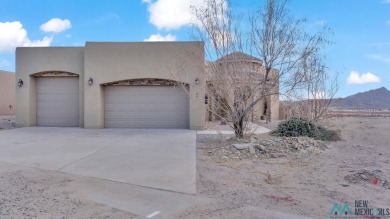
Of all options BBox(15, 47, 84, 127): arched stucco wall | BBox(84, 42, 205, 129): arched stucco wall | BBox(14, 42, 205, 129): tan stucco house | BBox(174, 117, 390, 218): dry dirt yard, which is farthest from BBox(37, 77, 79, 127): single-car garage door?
BBox(174, 117, 390, 218): dry dirt yard

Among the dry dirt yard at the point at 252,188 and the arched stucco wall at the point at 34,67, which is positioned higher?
the arched stucco wall at the point at 34,67

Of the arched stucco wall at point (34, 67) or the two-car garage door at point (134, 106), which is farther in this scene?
the arched stucco wall at point (34, 67)

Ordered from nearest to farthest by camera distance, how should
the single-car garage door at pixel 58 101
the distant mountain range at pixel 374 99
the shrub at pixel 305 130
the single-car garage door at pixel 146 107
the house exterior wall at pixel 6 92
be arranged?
the shrub at pixel 305 130 → the single-car garage door at pixel 146 107 → the single-car garage door at pixel 58 101 → the house exterior wall at pixel 6 92 → the distant mountain range at pixel 374 99

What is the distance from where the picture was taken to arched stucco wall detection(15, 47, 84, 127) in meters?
16.0

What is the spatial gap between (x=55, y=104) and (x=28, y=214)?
13.6 metres

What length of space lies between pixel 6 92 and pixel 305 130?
2302 cm

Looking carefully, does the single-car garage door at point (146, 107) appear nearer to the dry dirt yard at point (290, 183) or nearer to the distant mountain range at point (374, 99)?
the dry dirt yard at point (290, 183)

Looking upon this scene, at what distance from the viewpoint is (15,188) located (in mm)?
5367

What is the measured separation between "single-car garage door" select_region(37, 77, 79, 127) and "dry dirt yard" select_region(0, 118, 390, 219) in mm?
9733

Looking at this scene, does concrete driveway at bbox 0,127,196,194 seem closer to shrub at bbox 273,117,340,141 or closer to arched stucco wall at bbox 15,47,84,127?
shrub at bbox 273,117,340,141

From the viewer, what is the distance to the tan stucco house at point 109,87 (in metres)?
15.2

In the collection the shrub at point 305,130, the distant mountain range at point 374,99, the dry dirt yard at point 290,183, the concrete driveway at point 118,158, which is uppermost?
the distant mountain range at point 374,99

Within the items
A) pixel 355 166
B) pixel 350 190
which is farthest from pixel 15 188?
pixel 355 166

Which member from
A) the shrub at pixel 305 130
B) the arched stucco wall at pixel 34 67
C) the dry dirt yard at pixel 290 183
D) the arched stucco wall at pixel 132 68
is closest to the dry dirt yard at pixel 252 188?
the dry dirt yard at pixel 290 183
